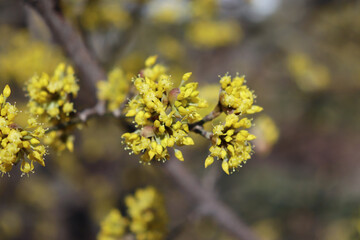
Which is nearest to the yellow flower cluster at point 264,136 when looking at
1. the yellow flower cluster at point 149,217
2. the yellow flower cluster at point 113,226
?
the yellow flower cluster at point 149,217

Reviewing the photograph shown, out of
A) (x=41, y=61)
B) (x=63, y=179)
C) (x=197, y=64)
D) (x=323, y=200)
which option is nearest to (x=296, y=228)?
(x=323, y=200)

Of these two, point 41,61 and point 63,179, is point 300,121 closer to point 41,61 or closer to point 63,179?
point 63,179

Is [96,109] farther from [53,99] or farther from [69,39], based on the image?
[69,39]

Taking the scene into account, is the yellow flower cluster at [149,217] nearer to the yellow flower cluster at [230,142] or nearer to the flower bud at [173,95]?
the yellow flower cluster at [230,142]

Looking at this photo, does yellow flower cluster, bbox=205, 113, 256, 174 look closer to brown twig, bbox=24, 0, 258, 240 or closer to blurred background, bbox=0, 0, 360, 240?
brown twig, bbox=24, 0, 258, 240

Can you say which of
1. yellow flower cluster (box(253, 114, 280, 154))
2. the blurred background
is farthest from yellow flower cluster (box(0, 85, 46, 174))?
the blurred background

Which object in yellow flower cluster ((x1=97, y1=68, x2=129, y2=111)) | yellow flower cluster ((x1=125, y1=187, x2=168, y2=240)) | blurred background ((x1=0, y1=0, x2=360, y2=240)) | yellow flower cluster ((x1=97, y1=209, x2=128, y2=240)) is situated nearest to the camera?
yellow flower cluster ((x1=97, y1=68, x2=129, y2=111))
